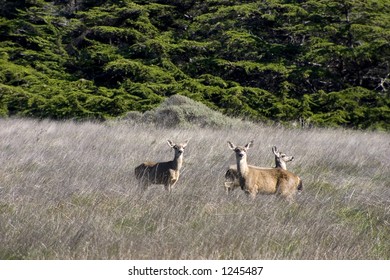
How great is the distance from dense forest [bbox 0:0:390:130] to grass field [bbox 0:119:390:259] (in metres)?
9.45

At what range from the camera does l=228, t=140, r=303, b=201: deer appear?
7.44 m

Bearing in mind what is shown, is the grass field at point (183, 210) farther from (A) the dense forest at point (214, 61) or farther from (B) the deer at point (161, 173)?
(A) the dense forest at point (214, 61)

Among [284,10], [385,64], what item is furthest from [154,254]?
[284,10]

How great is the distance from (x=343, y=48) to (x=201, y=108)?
564 centimetres

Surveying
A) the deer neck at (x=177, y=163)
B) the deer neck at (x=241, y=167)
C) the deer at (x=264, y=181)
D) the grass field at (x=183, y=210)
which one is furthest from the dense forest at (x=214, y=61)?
the deer neck at (x=241, y=167)

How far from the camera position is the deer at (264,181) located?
744 centimetres

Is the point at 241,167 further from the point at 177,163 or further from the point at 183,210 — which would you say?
the point at 183,210

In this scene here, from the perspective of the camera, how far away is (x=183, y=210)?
20.3 ft

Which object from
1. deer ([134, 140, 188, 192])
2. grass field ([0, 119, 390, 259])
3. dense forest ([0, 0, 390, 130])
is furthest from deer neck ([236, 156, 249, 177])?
dense forest ([0, 0, 390, 130])

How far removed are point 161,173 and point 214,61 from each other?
14.2 m

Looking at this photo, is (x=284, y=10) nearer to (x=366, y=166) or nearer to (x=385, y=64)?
(x=385, y=64)

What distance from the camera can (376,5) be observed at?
21188 millimetres

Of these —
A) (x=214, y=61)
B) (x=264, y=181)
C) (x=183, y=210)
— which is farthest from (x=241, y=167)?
(x=214, y=61)

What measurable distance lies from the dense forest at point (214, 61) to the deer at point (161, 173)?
36.0ft
